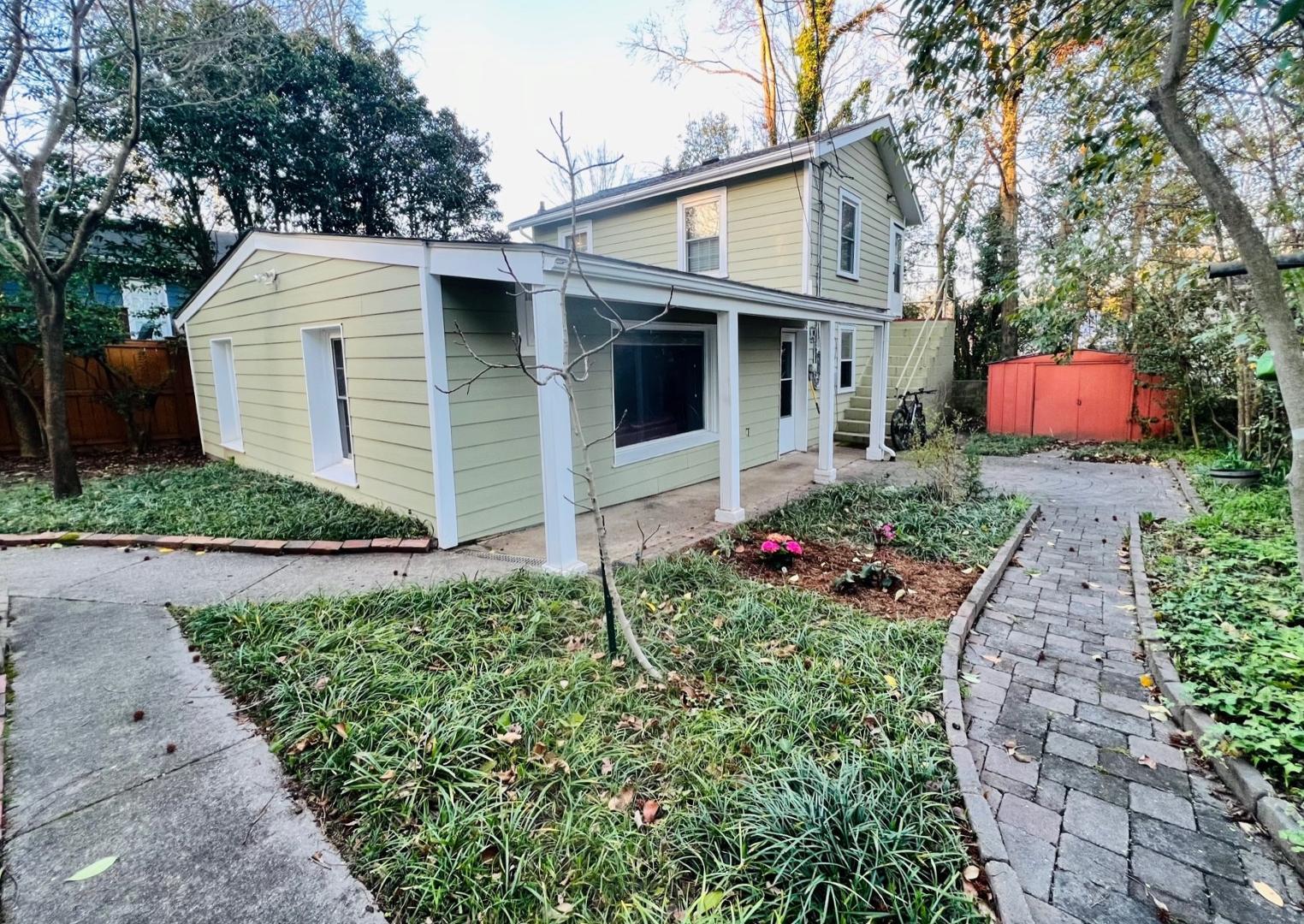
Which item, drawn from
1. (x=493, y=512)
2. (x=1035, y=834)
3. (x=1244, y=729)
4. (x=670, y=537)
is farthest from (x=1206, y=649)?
(x=493, y=512)

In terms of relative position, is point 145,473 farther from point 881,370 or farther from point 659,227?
point 881,370

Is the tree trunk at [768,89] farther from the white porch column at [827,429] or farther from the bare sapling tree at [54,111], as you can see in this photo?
the bare sapling tree at [54,111]

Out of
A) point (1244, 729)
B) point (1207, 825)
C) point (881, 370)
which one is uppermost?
point (881, 370)

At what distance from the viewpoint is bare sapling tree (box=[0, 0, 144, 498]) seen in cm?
597

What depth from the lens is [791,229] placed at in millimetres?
9352

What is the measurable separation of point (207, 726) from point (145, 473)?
296 inches

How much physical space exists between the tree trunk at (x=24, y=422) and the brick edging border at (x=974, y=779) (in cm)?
1294

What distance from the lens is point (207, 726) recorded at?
2.73 m

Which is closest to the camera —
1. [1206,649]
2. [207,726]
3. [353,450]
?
[207,726]

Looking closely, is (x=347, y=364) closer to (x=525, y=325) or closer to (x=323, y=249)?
(x=323, y=249)

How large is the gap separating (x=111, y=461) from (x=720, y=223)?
10775 mm

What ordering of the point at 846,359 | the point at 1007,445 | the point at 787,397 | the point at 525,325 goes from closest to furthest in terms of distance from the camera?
the point at 525,325 → the point at 787,397 → the point at 1007,445 → the point at 846,359

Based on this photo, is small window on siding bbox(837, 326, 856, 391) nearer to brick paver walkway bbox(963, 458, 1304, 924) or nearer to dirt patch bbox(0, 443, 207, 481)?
brick paver walkway bbox(963, 458, 1304, 924)

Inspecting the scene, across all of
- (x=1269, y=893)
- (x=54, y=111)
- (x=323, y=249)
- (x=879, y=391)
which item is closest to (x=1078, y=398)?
(x=879, y=391)
